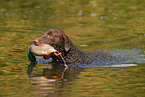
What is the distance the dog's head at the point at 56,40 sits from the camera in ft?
38.2

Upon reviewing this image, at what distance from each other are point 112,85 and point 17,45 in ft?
25.2

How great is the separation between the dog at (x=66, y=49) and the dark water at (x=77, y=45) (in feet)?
1.13

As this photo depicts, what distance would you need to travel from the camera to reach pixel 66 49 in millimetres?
11945

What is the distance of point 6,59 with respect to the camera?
13242 mm

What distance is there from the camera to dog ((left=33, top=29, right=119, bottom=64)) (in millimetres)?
11727

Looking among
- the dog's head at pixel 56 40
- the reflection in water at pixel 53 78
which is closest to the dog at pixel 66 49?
the dog's head at pixel 56 40

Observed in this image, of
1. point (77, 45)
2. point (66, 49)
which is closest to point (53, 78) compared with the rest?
point (66, 49)

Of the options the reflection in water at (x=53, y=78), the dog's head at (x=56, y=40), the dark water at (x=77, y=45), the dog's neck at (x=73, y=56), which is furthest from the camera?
the dog's neck at (x=73, y=56)

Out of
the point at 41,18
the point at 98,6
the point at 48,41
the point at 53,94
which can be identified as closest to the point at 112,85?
the point at 53,94

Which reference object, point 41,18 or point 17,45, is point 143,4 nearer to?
point 41,18

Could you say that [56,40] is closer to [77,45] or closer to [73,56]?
[73,56]

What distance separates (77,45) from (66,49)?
397 centimetres

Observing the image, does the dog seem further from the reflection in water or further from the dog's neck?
the reflection in water

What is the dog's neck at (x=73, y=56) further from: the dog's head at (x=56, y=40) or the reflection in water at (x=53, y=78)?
the reflection in water at (x=53, y=78)
